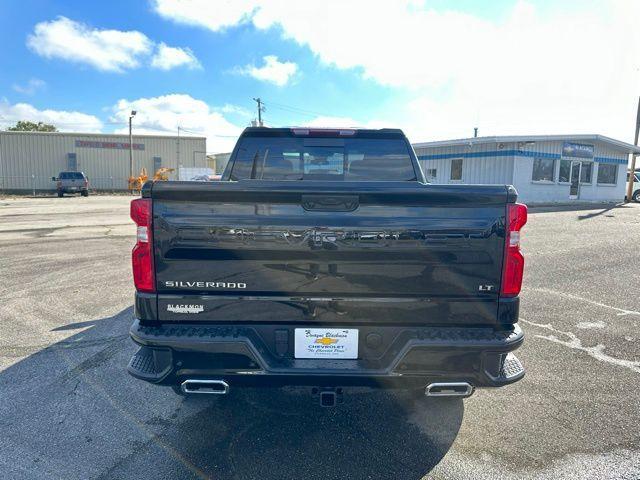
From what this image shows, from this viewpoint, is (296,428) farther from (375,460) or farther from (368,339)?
(368,339)

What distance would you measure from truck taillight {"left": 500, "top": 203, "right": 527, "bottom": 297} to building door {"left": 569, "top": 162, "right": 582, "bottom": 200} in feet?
92.3

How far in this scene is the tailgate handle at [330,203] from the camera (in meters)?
2.34

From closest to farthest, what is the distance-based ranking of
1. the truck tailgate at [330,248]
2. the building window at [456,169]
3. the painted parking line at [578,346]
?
the truck tailgate at [330,248] → the painted parking line at [578,346] → the building window at [456,169]

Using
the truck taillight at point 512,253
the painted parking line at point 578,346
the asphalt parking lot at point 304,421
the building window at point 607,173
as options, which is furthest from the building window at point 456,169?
the truck taillight at point 512,253

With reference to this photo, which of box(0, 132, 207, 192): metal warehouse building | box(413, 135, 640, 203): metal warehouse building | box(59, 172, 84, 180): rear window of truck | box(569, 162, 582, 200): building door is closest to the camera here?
box(413, 135, 640, 203): metal warehouse building

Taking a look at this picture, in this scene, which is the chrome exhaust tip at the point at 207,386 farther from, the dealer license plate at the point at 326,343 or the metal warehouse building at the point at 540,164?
the metal warehouse building at the point at 540,164

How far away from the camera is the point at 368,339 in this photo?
2.42 metres

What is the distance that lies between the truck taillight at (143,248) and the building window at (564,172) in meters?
28.2

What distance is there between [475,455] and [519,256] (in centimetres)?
134

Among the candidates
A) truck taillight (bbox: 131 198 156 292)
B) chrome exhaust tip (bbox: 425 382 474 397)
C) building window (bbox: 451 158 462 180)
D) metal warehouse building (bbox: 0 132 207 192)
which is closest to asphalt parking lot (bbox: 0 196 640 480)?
chrome exhaust tip (bbox: 425 382 474 397)

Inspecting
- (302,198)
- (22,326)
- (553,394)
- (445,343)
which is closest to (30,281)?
(22,326)

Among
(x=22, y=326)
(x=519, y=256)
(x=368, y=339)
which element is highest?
(x=519, y=256)

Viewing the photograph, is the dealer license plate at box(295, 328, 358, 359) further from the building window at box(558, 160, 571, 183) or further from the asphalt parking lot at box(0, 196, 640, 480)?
→ the building window at box(558, 160, 571, 183)

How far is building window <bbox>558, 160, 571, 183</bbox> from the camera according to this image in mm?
25531
